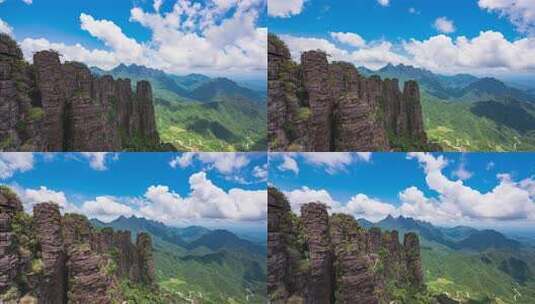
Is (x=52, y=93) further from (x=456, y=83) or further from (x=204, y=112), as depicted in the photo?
(x=456, y=83)

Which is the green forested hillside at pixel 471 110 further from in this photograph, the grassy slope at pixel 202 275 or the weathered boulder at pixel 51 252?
the weathered boulder at pixel 51 252

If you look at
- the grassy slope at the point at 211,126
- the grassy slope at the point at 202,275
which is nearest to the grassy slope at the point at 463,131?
the grassy slope at the point at 211,126

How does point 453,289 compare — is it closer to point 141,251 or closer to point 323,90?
point 323,90

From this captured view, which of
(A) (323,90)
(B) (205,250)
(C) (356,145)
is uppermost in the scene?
(A) (323,90)

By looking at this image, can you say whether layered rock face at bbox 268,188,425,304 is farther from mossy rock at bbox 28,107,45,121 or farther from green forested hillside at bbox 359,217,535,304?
mossy rock at bbox 28,107,45,121

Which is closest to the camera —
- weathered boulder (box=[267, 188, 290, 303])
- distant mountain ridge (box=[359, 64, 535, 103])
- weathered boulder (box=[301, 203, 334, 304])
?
distant mountain ridge (box=[359, 64, 535, 103])

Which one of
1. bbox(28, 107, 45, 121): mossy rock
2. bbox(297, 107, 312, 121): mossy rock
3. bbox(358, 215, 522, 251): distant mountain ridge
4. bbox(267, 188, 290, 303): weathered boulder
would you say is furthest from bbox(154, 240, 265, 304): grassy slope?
bbox(28, 107, 45, 121): mossy rock

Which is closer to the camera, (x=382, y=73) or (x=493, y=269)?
(x=382, y=73)

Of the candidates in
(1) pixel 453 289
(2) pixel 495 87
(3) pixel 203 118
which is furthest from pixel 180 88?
(1) pixel 453 289
